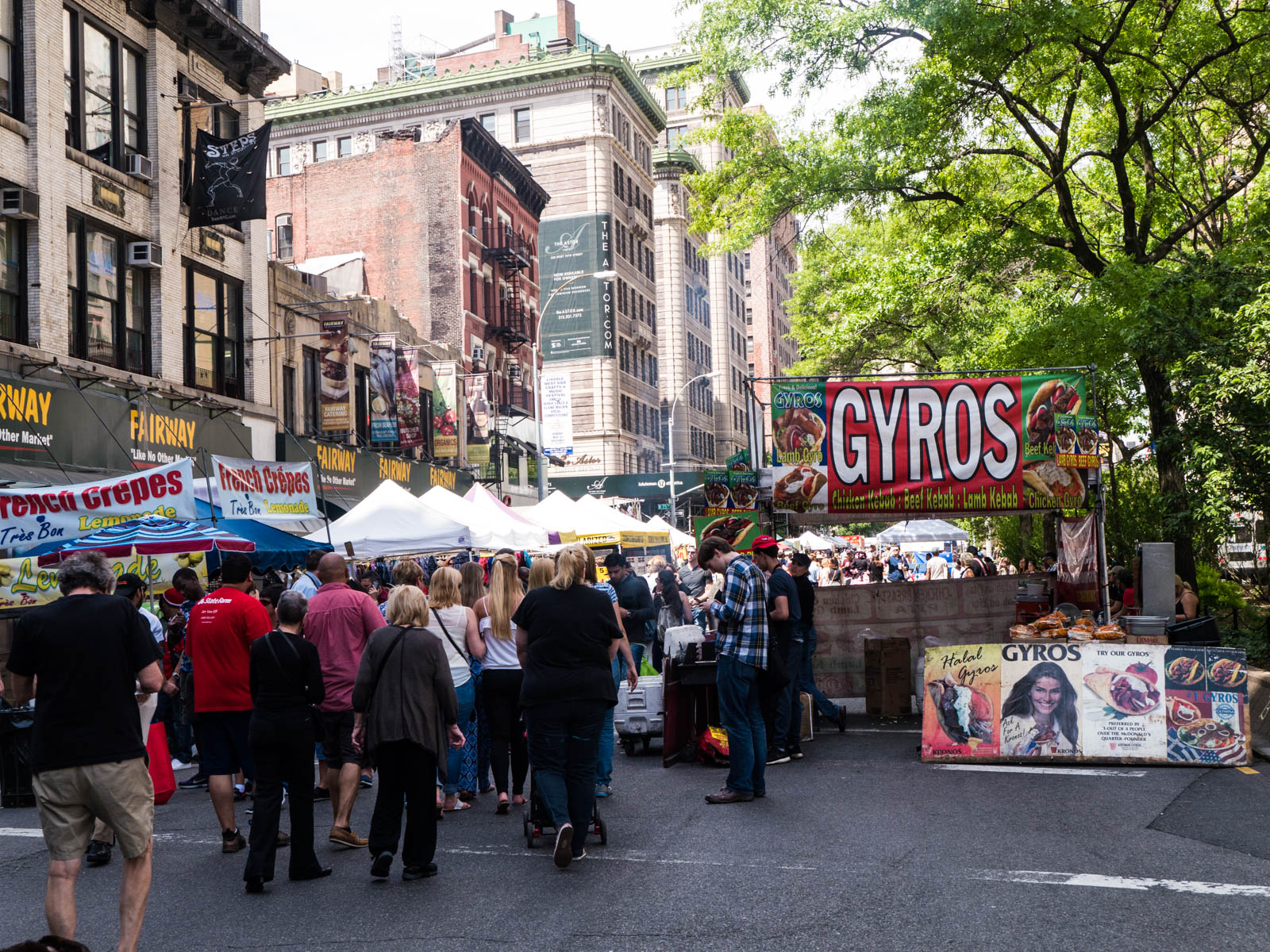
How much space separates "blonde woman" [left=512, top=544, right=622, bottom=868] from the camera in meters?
7.45

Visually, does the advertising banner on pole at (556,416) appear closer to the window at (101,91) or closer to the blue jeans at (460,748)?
the window at (101,91)

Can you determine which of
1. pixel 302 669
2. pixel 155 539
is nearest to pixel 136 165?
pixel 155 539

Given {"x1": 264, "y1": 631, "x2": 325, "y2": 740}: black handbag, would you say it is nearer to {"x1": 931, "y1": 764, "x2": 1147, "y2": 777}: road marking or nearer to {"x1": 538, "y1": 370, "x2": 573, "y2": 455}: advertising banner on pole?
{"x1": 931, "y1": 764, "x2": 1147, "y2": 777}: road marking

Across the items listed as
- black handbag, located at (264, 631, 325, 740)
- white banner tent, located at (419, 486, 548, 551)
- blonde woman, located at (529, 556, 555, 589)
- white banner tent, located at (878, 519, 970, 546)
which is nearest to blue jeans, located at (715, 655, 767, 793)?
blonde woman, located at (529, 556, 555, 589)

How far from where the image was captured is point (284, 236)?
162 ft

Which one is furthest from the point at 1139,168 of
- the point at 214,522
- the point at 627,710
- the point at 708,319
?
the point at 708,319

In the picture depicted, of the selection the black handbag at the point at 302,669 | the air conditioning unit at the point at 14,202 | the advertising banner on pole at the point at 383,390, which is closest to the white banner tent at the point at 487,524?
the air conditioning unit at the point at 14,202

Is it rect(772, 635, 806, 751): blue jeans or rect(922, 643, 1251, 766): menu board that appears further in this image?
rect(772, 635, 806, 751): blue jeans

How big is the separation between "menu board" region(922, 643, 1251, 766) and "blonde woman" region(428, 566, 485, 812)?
4265mm

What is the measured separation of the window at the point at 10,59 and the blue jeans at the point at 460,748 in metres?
14.9

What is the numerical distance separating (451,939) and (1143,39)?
53.5 feet

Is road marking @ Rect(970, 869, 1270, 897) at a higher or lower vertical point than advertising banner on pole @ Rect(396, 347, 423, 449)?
lower

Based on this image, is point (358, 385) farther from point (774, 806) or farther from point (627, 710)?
point (774, 806)

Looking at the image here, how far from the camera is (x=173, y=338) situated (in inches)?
923
